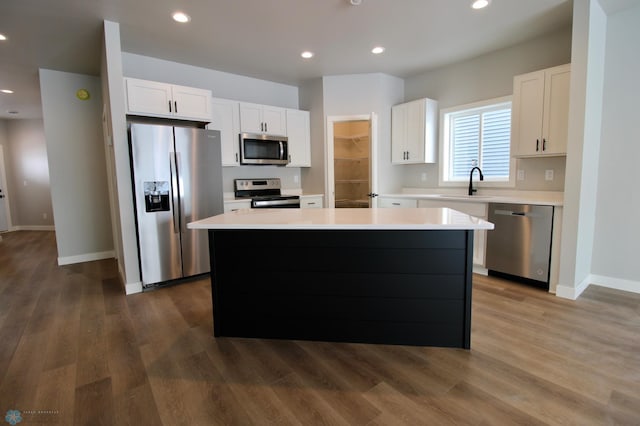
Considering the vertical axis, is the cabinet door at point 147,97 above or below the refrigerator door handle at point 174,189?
above

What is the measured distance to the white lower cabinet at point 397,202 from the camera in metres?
4.21

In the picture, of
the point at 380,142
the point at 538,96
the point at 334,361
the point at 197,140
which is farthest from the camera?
the point at 380,142

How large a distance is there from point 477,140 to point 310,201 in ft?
8.08

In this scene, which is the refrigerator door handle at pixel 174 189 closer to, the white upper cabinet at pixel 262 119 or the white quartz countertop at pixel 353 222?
the white upper cabinet at pixel 262 119

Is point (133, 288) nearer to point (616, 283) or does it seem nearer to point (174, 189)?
point (174, 189)

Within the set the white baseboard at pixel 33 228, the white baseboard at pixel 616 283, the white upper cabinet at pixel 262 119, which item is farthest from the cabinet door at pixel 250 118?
the white baseboard at pixel 33 228

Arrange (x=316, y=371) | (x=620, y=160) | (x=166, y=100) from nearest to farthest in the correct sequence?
(x=316, y=371) < (x=620, y=160) < (x=166, y=100)

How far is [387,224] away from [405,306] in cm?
63

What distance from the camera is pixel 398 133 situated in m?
4.65

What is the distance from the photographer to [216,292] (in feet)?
7.42

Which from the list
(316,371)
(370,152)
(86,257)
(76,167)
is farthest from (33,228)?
(316,371)

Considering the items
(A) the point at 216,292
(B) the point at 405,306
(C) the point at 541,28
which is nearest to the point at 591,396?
(B) the point at 405,306

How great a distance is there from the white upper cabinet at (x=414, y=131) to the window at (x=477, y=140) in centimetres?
16

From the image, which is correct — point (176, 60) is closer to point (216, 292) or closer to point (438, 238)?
point (216, 292)
